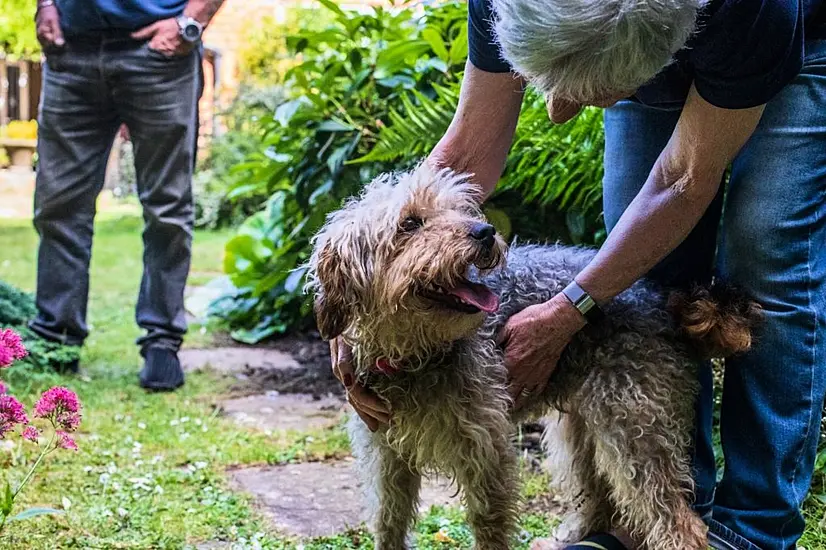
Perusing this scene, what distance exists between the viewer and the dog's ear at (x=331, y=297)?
276 cm

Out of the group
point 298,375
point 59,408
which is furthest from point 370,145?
point 59,408

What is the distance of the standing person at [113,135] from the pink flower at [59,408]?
9.16 feet

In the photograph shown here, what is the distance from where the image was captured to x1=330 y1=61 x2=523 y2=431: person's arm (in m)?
2.96

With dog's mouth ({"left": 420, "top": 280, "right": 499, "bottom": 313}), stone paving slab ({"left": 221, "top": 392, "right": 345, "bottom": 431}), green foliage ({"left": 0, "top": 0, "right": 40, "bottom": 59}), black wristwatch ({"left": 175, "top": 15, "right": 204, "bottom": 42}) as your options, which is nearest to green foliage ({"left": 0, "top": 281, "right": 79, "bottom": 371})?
stone paving slab ({"left": 221, "top": 392, "right": 345, "bottom": 431})

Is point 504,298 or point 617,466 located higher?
point 504,298

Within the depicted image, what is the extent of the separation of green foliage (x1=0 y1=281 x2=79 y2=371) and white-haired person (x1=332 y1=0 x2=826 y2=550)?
280cm

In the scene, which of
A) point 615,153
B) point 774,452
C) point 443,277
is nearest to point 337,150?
point 615,153

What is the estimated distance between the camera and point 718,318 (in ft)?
9.11

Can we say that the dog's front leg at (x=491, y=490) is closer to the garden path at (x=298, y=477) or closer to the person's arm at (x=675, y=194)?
the garden path at (x=298, y=477)

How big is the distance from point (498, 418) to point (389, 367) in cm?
38

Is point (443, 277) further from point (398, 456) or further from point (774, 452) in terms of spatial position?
point (774, 452)

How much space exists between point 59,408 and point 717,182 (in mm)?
1987

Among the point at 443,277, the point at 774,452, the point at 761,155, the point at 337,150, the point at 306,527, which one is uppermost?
the point at 761,155

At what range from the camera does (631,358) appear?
2.91 meters
